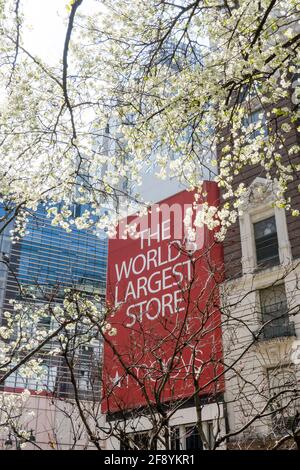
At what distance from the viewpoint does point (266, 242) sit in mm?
21953

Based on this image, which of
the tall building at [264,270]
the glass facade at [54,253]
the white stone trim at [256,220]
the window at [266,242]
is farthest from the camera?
the glass facade at [54,253]

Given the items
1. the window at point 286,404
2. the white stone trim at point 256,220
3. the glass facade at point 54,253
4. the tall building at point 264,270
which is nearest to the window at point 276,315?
the tall building at point 264,270

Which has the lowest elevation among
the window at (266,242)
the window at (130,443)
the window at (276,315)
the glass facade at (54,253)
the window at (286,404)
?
the window at (130,443)

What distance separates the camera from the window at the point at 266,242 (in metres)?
21.4

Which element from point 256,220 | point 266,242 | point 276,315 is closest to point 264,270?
point 266,242

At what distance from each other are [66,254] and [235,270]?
85.6ft

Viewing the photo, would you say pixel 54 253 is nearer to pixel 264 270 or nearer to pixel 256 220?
pixel 256 220

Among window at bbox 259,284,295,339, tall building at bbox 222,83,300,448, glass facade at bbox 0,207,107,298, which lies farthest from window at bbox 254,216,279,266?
glass facade at bbox 0,207,107,298

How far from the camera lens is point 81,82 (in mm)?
8977

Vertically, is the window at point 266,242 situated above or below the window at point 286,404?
above

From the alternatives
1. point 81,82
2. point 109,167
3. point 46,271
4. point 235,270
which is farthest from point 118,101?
point 46,271

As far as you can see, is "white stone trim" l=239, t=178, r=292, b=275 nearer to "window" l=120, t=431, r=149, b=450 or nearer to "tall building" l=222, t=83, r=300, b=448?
"tall building" l=222, t=83, r=300, b=448

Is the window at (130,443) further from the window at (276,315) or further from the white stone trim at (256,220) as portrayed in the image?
the white stone trim at (256,220)

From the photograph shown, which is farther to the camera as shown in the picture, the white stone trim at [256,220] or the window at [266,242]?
the window at [266,242]
